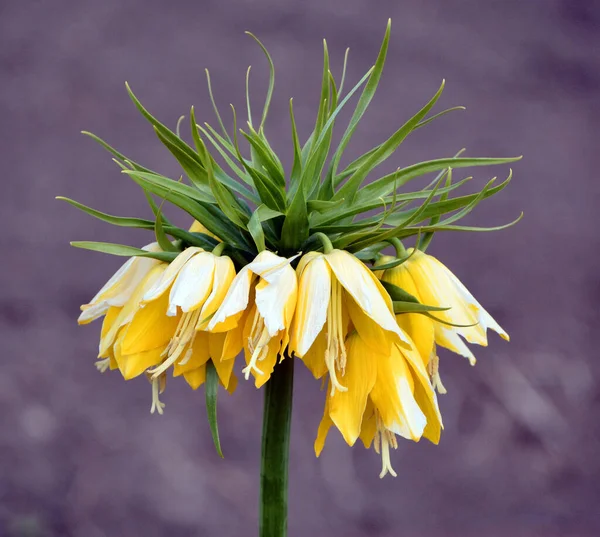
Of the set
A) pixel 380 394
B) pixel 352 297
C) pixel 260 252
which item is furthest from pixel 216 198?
pixel 380 394

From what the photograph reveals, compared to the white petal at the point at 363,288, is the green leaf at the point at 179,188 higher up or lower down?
higher up

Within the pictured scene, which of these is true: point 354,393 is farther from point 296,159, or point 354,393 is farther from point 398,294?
point 296,159

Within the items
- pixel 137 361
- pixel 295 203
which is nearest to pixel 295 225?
pixel 295 203

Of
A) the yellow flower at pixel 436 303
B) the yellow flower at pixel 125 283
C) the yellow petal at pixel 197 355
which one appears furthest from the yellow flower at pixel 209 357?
the yellow flower at pixel 436 303

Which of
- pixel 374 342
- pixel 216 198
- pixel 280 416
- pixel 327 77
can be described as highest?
pixel 327 77

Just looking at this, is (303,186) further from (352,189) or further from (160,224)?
(160,224)

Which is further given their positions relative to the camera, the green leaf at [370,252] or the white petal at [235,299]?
the green leaf at [370,252]

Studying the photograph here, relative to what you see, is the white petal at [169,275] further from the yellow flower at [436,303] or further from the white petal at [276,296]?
the yellow flower at [436,303]

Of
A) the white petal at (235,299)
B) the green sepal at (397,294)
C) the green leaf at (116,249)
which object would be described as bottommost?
the green leaf at (116,249)
